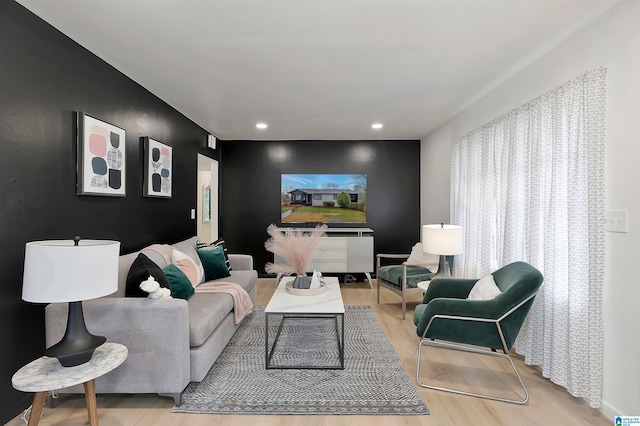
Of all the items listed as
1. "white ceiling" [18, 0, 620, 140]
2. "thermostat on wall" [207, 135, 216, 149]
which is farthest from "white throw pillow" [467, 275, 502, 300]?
"thermostat on wall" [207, 135, 216, 149]

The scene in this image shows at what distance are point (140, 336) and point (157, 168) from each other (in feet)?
6.91

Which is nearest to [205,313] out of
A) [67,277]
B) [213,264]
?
[67,277]

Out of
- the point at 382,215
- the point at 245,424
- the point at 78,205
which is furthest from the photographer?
the point at 382,215

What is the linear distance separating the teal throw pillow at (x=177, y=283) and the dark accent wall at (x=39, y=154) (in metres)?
0.64

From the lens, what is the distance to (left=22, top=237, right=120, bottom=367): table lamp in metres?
1.63

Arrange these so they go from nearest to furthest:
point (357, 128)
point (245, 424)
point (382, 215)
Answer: point (245, 424) → point (357, 128) → point (382, 215)

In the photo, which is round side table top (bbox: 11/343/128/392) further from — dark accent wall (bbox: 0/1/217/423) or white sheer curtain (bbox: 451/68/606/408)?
white sheer curtain (bbox: 451/68/606/408)

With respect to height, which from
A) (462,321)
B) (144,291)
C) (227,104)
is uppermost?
(227,104)

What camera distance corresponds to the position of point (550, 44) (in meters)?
2.51

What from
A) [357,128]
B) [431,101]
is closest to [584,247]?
[431,101]

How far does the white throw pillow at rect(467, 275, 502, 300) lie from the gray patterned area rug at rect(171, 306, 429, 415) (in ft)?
2.82

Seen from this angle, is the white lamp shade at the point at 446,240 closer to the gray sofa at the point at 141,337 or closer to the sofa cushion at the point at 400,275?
the sofa cushion at the point at 400,275

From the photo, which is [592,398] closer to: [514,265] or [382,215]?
[514,265]

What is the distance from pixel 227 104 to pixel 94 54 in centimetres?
143
